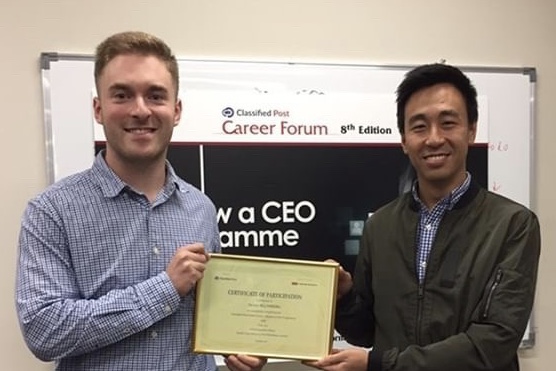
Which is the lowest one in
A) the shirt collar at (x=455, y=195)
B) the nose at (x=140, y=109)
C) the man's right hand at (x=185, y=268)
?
the man's right hand at (x=185, y=268)

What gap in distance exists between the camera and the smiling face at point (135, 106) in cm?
131

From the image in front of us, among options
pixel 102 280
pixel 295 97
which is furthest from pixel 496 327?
pixel 295 97

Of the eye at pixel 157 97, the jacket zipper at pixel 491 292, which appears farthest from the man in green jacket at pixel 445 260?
the eye at pixel 157 97

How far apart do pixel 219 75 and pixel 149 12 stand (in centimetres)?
34

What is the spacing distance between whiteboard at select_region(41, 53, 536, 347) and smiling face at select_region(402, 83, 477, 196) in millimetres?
718

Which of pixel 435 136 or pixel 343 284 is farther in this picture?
pixel 343 284

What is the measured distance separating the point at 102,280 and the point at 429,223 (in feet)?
2.76

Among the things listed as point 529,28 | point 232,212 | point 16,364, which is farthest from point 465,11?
point 16,364

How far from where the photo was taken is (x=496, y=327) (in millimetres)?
1369

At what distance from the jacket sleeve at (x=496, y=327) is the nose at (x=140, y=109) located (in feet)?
2.76

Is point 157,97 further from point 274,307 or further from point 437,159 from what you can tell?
point 437,159

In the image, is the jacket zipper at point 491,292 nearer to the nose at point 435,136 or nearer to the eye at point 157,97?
the nose at point 435,136

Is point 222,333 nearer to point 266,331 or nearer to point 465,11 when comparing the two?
point 266,331

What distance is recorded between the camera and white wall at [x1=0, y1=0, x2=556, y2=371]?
1.97 metres
